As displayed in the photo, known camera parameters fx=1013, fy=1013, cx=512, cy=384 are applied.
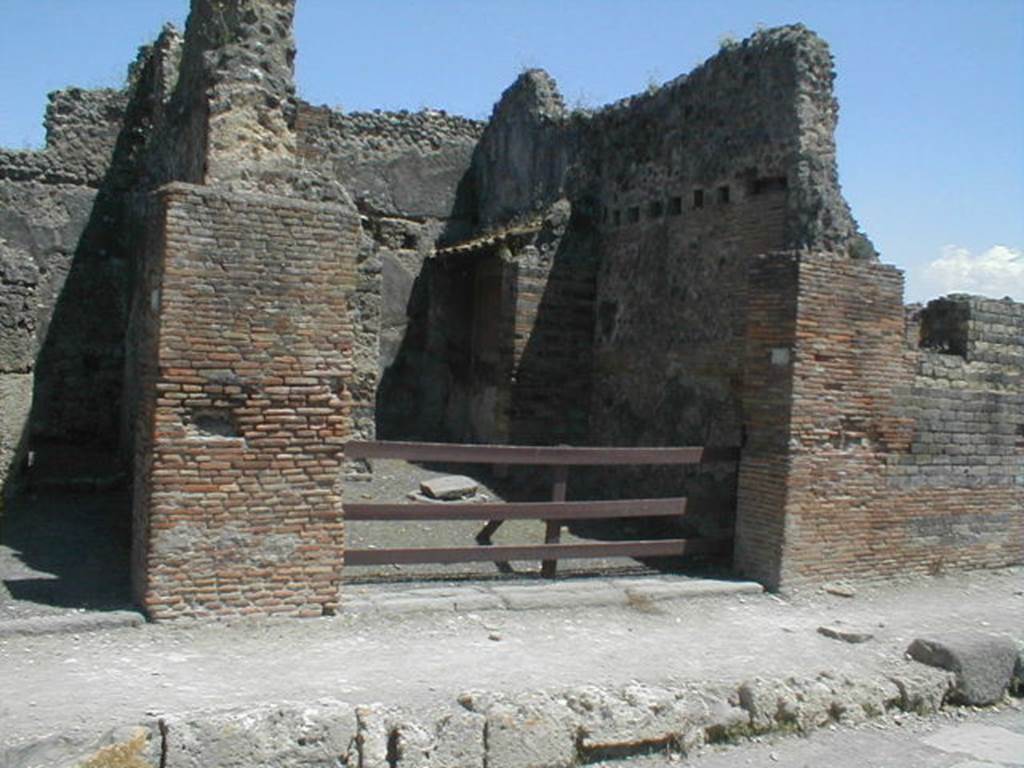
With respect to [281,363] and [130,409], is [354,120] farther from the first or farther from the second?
[281,363]

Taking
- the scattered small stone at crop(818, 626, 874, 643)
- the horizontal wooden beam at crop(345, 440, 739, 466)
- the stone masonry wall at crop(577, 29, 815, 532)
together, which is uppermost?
the stone masonry wall at crop(577, 29, 815, 532)

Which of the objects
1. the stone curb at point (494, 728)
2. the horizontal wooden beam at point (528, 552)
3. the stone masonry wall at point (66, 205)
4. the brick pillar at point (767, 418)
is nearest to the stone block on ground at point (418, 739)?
the stone curb at point (494, 728)

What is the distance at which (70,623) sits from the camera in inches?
237

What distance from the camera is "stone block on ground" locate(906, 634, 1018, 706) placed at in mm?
6527

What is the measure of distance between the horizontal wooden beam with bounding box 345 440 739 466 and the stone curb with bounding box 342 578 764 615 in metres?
0.95

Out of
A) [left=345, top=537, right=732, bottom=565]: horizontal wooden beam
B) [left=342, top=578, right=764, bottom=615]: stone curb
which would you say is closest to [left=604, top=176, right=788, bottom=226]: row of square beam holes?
[left=345, top=537, right=732, bottom=565]: horizontal wooden beam

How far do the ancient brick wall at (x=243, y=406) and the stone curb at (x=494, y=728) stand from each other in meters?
1.68

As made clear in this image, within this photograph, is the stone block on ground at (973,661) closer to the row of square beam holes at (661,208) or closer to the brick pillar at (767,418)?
the brick pillar at (767,418)

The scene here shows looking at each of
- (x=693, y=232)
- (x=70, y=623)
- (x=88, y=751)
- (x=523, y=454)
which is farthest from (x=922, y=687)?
(x=693, y=232)

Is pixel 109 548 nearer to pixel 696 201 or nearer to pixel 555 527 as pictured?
pixel 555 527

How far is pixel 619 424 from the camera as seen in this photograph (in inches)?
482

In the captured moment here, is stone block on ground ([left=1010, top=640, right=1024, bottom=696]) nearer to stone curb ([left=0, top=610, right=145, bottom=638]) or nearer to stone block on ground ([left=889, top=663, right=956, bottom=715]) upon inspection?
stone block on ground ([left=889, top=663, right=956, bottom=715])

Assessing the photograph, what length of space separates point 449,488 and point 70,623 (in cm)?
529

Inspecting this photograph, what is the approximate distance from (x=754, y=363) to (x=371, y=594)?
3.76 metres
